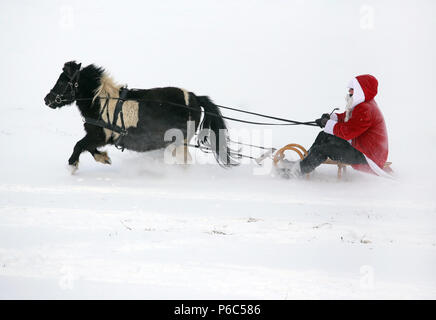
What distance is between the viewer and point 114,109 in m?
5.36

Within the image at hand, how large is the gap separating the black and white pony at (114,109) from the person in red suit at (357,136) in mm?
1697

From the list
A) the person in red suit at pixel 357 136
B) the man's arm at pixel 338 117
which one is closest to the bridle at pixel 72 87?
the person in red suit at pixel 357 136

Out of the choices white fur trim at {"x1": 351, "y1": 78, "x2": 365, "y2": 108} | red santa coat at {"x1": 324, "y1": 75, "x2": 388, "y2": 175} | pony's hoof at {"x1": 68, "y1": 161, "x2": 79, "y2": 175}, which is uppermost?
white fur trim at {"x1": 351, "y1": 78, "x2": 365, "y2": 108}

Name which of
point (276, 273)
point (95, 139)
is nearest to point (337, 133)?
point (276, 273)

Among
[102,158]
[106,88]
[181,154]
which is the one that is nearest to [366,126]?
[181,154]

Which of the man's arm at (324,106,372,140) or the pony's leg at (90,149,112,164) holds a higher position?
the man's arm at (324,106,372,140)

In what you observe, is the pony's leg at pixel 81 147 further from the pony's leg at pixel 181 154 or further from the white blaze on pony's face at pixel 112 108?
the pony's leg at pixel 181 154

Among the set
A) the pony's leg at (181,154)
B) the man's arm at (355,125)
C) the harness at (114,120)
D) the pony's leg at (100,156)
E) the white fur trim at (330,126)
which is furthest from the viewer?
the pony's leg at (100,156)

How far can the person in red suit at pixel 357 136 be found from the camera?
4.76 m

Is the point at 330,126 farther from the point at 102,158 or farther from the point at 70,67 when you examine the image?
the point at 70,67

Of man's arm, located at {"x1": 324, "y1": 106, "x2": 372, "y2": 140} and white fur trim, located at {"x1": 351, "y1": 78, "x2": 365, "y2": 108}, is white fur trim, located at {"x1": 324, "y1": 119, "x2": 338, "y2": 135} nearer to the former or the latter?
man's arm, located at {"x1": 324, "y1": 106, "x2": 372, "y2": 140}

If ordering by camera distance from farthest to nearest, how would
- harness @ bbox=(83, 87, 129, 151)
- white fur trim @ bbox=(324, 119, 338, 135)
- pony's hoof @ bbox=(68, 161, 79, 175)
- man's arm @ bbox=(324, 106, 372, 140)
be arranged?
pony's hoof @ bbox=(68, 161, 79, 175) → harness @ bbox=(83, 87, 129, 151) → white fur trim @ bbox=(324, 119, 338, 135) → man's arm @ bbox=(324, 106, 372, 140)

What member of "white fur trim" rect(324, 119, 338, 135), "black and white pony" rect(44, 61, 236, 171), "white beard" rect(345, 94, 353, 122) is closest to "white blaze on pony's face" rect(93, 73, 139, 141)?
"black and white pony" rect(44, 61, 236, 171)

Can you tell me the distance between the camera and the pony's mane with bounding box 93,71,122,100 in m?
5.44
